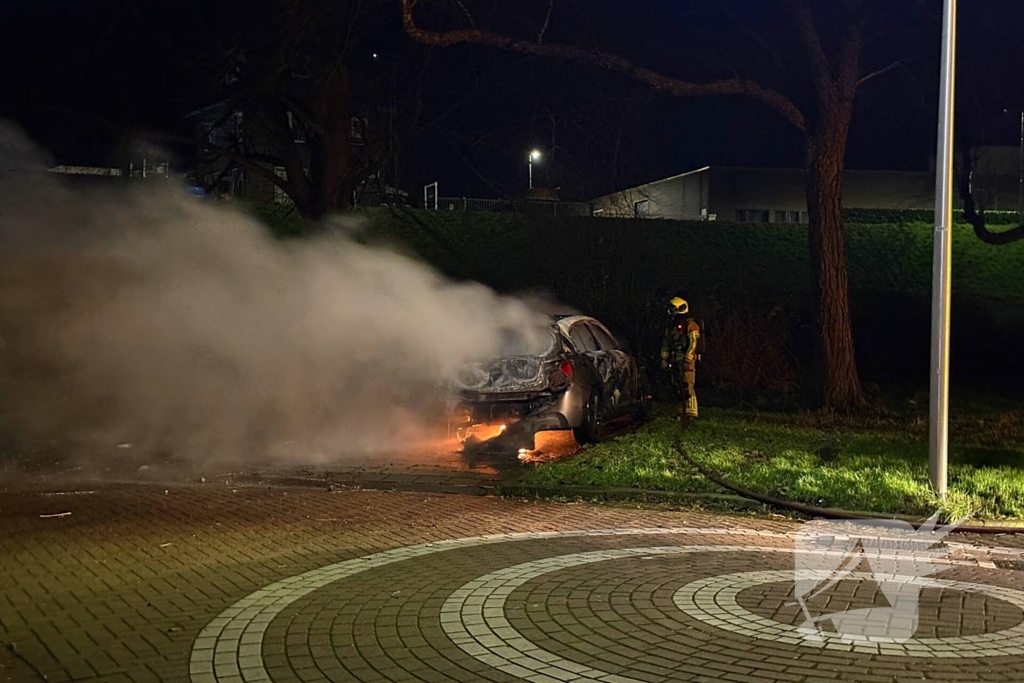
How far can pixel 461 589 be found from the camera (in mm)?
7410

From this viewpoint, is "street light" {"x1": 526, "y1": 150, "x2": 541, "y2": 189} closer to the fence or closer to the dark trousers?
the fence

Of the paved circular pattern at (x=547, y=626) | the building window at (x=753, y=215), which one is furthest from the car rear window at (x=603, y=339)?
the building window at (x=753, y=215)

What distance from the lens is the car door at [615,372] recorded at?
15.0m

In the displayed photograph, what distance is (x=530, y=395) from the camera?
13305 millimetres

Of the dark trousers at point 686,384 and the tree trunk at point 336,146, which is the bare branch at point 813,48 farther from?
the tree trunk at point 336,146

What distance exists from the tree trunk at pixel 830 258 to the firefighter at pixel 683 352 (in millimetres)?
3879

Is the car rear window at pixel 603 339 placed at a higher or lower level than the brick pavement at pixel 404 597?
higher

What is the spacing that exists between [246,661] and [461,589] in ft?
6.40

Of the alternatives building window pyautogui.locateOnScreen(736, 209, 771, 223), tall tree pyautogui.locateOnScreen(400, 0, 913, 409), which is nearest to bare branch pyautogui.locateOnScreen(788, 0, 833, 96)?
tall tree pyautogui.locateOnScreen(400, 0, 913, 409)

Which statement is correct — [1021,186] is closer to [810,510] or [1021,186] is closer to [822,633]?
[810,510]

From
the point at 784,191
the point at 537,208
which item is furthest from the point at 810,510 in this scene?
the point at 784,191

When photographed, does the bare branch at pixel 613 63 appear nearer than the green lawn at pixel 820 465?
No

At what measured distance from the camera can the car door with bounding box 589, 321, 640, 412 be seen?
15.0 m

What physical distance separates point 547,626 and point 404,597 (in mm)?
1185
